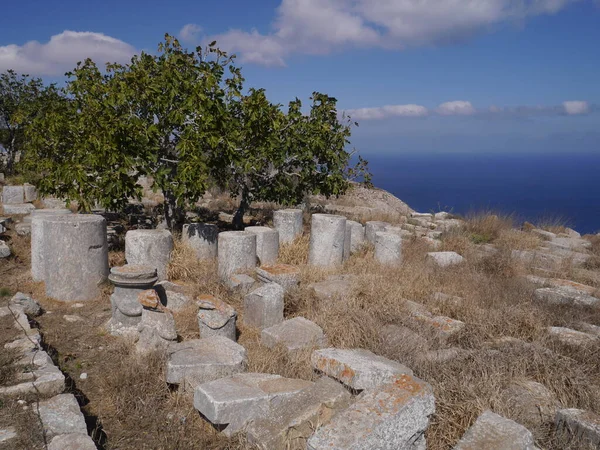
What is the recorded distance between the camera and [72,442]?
3.60 m

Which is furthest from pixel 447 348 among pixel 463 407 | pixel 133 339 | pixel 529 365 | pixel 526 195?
pixel 526 195

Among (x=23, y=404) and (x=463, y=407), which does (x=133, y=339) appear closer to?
(x=23, y=404)

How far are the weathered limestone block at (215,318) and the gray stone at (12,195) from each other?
436 inches

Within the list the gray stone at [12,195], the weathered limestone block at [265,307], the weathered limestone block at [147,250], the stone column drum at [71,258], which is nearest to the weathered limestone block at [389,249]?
the weathered limestone block at [265,307]

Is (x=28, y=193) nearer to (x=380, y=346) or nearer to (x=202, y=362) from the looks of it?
(x=202, y=362)

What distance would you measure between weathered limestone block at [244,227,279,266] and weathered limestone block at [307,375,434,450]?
543 centimetres

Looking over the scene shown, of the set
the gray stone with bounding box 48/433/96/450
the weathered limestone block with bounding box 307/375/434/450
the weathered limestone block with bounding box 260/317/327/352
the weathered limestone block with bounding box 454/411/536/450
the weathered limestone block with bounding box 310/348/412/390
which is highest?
the weathered limestone block with bounding box 307/375/434/450

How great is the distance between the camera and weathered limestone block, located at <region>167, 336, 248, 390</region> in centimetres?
466

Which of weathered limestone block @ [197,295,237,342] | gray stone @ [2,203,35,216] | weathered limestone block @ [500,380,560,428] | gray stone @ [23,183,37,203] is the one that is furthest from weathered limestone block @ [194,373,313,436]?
gray stone @ [23,183,37,203]

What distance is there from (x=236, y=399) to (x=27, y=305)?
4104 millimetres

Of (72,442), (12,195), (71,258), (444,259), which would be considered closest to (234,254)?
(71,258)

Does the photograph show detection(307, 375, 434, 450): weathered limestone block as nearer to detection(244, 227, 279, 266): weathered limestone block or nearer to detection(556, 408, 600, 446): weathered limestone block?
detection(556, 408, 600, 446): weathered limestone block

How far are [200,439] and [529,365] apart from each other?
3.37m

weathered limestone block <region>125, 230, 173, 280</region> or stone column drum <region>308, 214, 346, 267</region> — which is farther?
stone column drum <region>308, 214, 346, 267</region>
